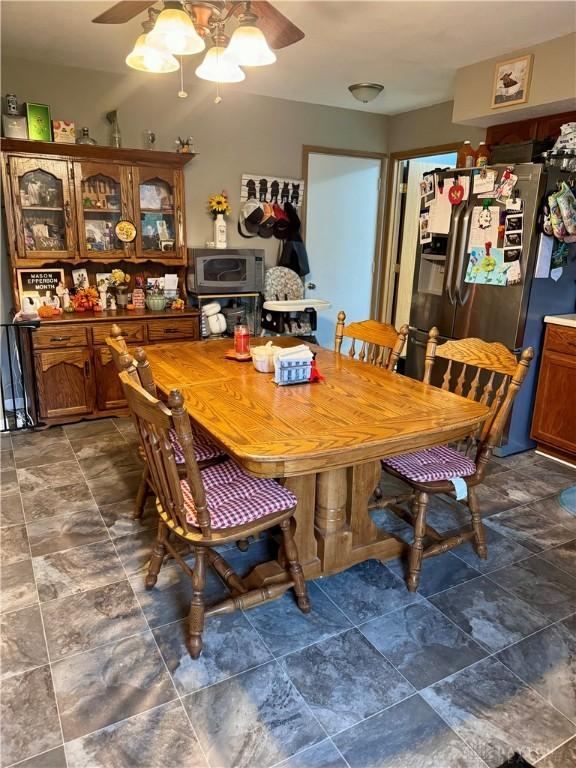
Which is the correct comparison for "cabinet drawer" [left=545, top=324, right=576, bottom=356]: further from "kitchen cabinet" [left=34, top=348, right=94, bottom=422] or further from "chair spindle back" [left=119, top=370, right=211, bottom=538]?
"kitchen cabinet" [left=34, top=348, right=94, bottom=422]

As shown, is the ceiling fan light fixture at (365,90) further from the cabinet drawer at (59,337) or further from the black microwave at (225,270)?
the cabinet drawer at (59,337)

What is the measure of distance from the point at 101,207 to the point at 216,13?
223cm

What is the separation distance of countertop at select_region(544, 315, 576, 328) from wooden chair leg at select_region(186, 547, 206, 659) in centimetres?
259

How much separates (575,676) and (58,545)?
6.95 ft

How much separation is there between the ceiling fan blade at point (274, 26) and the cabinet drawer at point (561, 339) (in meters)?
2.25

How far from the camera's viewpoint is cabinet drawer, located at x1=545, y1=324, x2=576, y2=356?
128 inches

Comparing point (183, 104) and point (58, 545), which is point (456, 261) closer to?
point (183, 104)

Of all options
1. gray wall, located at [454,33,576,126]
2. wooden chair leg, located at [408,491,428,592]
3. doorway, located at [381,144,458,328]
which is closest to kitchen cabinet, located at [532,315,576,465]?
gray wall, located at [454,33,576,126]

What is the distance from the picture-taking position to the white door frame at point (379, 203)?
4.97 metres

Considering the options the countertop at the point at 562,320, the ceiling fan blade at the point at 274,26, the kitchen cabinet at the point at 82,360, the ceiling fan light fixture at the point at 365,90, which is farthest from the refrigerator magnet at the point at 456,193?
the kitchen cabinet at the point at 82,360

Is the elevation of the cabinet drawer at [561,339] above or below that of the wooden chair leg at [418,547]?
above

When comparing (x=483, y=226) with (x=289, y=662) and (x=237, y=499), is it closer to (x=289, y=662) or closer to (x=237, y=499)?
(x=237, y=499)

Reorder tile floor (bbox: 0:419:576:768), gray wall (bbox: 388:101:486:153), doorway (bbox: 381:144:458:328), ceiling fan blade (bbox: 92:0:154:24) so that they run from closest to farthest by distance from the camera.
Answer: tile floor (bbox: 0:419:576:768) → ceiling fan blade (bbox: 92:0:154:24) → gray wall (bbox: 388:101:486:153) → doorway (bbox: 381:144:458:328)

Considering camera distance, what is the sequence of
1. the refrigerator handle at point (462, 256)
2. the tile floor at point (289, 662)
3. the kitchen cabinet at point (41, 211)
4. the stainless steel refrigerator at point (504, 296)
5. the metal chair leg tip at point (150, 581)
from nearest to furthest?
the tile floor at point (289, 662), the metal chair leg tip at point (150, 581), the stainless steel refrigerator at point (504, 296), the refrigerator handle at point (462, 256), the kitchen cabinet at point (41, 211)
